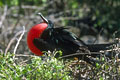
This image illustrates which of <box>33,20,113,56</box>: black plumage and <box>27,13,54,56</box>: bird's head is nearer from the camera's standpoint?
<box>33,20,113,56</box>: black plumage

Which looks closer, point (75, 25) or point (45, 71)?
point (45, 71)

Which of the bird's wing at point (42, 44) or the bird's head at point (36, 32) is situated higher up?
the bird's head at point (36, 32)

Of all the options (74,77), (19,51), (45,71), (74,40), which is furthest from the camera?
(19,51)

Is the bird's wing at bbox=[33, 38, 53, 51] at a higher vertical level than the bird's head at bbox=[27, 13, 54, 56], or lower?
lower

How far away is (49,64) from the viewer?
6.97ft

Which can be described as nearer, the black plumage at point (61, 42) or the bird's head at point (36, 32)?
the black plumage at point (61, 42)

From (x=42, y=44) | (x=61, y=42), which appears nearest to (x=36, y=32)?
(x=42, y=44)

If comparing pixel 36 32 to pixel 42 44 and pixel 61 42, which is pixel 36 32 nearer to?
pixel 42 44

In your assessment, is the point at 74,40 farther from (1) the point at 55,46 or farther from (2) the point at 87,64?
(2) the point at 87,64

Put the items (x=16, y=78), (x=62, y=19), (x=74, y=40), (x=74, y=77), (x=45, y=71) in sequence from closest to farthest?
(x=16, y=78)
(x=45, y=71)
(x=74, y=77)
(x=74, y=40)
(x=62, y=19)

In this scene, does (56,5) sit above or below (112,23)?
above

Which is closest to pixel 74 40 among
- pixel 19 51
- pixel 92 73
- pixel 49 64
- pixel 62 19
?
pixel 92 73

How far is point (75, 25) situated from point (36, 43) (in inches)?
151

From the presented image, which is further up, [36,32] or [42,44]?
[36,32]
